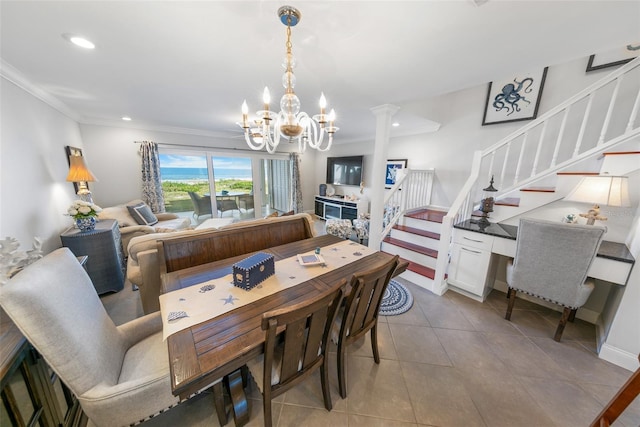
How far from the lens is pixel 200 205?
4.93m

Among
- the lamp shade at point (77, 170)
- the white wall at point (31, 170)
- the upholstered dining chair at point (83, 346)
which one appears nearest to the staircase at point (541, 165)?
the upholstered dining chair at point (83, 346)

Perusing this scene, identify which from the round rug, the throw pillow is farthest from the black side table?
the round rug

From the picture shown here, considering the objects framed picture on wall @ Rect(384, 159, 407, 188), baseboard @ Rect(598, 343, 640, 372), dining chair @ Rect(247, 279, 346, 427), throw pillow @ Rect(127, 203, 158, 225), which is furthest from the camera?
framed picture on wall @ Rect(384, 159, 407, 188)

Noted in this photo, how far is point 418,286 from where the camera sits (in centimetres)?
267

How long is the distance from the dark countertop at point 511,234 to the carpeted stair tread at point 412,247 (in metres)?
0.52

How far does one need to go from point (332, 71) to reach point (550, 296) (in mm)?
2773

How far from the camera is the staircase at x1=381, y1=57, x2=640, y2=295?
75.5 inches

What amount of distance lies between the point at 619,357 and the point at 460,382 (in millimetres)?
1321

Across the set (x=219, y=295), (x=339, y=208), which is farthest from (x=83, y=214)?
(x=339, y=208)

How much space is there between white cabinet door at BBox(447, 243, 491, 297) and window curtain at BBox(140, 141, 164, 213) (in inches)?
209

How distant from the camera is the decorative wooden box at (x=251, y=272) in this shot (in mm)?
1261

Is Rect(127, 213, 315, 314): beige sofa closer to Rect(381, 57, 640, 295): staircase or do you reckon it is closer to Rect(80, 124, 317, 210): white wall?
Rect(381, 57, 640, 295): staircase

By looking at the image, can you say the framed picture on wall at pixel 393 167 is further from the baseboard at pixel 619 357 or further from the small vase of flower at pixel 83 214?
the small vase of flower at pixel 83 214

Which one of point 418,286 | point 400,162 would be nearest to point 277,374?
point 418,286
